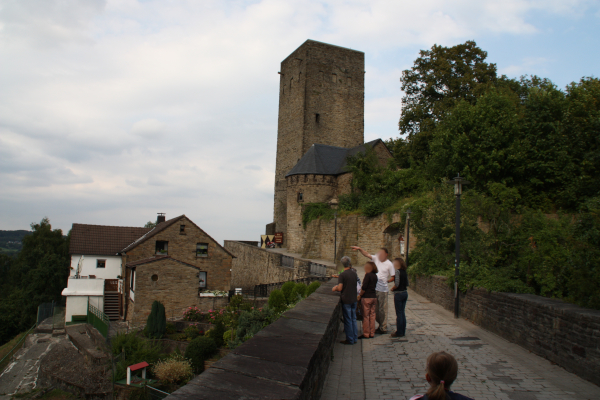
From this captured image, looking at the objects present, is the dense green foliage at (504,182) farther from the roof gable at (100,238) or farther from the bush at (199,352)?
the roof gable at (100,238)

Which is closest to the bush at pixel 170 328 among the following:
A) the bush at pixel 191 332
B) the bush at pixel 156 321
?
the bush at pixel 156 321

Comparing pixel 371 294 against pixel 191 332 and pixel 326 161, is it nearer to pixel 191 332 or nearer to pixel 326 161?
pixel 191 332

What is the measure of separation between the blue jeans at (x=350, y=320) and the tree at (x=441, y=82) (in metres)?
20.8

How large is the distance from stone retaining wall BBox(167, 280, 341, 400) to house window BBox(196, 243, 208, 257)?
25037 mm

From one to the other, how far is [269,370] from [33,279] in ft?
176

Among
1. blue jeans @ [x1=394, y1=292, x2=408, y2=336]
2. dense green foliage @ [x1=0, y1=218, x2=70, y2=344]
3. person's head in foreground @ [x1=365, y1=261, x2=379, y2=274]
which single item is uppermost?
person's head in foreground @ [x1=365, y1=261, x2=379, y2=274]

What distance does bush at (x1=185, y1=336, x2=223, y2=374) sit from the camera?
1394 cm

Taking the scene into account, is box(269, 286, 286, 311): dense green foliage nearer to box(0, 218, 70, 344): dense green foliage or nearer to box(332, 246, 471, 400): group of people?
box(332, 246, 471, 400): group of people

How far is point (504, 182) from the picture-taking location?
57.6 feet

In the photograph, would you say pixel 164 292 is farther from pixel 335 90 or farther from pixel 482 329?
pixel 335 90

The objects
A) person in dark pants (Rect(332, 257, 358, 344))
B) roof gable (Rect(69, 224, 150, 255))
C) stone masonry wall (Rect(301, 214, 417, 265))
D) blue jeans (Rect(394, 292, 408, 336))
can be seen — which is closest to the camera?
person in dark pants (Rect(332, 257, 358, 344))

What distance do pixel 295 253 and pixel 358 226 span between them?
785 cm

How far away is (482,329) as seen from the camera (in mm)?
8539

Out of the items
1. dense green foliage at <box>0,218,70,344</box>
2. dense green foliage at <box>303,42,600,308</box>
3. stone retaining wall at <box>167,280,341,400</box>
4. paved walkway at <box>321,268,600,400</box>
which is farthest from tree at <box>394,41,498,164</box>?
dense green foliage at <box>0,218,70,344</box>
